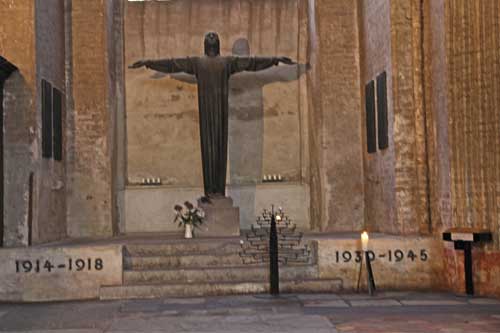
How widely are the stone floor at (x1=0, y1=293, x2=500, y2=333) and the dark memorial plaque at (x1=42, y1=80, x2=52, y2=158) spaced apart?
323 centimetres

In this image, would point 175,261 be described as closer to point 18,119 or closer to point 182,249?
point 182,249

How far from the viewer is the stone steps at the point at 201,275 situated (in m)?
9.37

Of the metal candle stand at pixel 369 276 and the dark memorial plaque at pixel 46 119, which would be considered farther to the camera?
the dark memorial plaque at pixel 46 119

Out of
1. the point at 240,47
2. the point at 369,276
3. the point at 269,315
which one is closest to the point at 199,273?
the point at 269,315

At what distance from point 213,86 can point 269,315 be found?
563 centimetres

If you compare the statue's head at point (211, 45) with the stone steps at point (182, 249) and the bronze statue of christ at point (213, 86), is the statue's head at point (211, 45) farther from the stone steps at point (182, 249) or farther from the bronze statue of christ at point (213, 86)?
the stone steps at point (182, 249)

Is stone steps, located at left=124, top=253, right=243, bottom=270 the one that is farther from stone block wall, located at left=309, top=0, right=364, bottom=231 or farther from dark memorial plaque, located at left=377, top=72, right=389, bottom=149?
stone block wall, located at left=309, top=0, right=364, bottom=231

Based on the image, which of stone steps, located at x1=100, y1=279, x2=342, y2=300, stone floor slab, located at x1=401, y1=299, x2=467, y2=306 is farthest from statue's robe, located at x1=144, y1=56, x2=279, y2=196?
stone floor slab, located at x1=401, y1=299, x2=467, y2=306

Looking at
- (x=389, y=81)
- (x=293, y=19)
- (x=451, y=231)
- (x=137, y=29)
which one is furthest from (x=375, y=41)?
(x=137, y=29)

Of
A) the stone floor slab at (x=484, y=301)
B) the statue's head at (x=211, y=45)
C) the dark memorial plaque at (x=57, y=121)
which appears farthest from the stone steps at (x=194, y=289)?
the statue's head at (x=211, y=45)

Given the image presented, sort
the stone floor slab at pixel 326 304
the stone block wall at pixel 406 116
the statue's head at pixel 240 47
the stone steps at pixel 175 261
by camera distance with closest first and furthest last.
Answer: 1. the stone floor slab at pixel 326 304
2. the stone steps at pixel 175 261
3. the stone block wall at pixel 406 116
4. the statue's head at pixel 240 47

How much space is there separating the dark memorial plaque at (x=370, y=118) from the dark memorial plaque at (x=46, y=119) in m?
5.51

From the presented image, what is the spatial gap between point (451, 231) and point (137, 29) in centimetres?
839

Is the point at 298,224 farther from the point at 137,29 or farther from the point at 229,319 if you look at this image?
the point at 229,319
